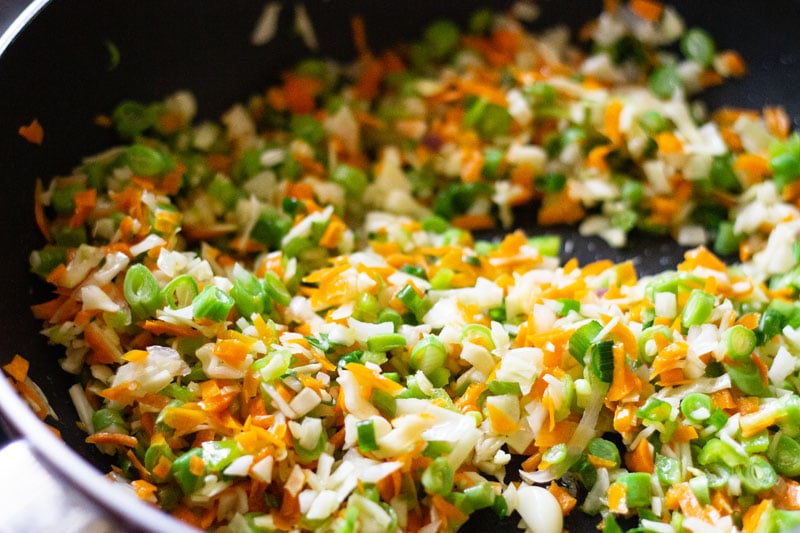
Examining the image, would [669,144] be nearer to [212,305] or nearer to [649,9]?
[649,9]

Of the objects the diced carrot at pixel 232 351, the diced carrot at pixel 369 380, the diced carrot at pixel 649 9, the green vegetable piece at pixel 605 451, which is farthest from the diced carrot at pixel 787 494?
the diced carrot at pixel 649 9

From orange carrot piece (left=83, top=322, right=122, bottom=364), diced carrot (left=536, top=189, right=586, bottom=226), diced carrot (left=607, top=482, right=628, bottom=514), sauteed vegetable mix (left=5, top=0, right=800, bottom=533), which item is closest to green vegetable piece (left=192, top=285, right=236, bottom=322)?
sauteed vegetable mix (left=5, top=0, right=800, bottom=533)

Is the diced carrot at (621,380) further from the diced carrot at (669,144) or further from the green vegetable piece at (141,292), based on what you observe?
the green vegetable piece at (141,292)

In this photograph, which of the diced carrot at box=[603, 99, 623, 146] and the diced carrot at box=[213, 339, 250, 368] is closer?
the diced carrot at box=[213, 339, 250, 368]

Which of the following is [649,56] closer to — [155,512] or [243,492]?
[243,492]

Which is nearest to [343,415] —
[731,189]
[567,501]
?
[567,501]

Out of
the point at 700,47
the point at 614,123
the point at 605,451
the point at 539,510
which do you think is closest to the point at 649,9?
the point at 700,47

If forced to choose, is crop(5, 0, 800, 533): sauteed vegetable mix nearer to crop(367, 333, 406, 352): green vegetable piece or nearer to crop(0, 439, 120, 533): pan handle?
crop(367, 333, 406, 352): green vegetable piece
